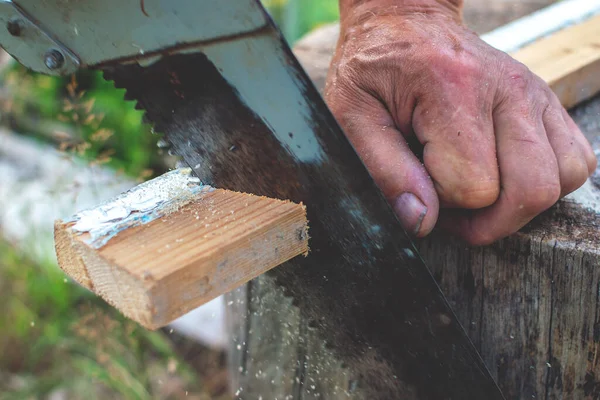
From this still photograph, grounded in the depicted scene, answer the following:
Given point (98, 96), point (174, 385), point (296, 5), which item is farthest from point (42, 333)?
point (296, 5)

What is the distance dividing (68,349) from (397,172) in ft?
8.12

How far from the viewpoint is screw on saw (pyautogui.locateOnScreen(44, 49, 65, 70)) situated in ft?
3.93

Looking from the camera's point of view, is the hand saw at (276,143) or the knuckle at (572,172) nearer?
the hand saw at (276,143)

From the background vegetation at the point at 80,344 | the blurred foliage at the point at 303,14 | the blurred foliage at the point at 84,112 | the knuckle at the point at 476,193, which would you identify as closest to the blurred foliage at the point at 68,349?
the background vegetation at the point at 80,344

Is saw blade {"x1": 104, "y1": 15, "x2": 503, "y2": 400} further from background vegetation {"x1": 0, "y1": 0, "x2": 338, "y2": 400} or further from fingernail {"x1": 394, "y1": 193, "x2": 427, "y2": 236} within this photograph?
background vegetation {"x1": 0, "y1": 0, "x2": 338, "y2": 400}

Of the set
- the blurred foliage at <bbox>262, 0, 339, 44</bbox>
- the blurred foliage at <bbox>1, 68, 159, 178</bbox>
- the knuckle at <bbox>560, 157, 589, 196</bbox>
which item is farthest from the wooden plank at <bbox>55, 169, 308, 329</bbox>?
the blurred foliage at <bbox>262, 0, 339, 44</bbox>

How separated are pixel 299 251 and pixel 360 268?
0.44 ft

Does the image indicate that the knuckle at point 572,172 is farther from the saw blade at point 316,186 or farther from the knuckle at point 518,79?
the saw blade at point 316,186

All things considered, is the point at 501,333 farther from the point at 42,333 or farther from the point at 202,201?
the point at 42,333

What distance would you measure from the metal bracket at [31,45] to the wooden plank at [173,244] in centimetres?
28

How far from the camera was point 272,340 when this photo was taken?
79.3 inches

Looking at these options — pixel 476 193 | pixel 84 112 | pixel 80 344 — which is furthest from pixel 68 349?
pixel 476 193

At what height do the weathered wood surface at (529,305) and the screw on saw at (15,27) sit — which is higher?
the screw on saw at (15,27)

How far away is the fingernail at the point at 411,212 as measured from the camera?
4.45 ft
